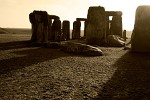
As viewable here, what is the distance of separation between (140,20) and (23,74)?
7.16 meters

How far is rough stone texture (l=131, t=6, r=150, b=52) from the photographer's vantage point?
38.1 feet

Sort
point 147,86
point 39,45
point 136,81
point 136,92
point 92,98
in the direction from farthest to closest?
1. point 39,45
2. point 136,81
3. point 147,86
4. point 136,92
5. point 92,98

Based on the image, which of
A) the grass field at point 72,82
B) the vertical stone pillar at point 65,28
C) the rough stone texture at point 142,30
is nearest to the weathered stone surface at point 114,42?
the rough stone texture at point 142,30

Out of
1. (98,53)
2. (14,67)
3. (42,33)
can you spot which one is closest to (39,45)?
(42,33)

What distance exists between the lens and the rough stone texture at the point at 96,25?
16.8 metres

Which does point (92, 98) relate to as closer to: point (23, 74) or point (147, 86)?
point (147, 86)

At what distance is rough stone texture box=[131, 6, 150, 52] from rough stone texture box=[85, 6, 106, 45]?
518 cm

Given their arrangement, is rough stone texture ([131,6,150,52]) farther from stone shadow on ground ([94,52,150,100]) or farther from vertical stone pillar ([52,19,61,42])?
vertical stone pillar ([52,19,61,42])

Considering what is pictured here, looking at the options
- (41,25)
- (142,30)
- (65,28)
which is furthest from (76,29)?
(142,30)

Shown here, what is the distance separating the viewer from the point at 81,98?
4.46m

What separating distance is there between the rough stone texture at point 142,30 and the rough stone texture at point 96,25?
5177 mm

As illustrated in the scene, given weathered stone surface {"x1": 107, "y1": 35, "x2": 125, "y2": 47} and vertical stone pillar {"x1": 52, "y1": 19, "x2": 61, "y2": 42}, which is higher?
vertical stone pillar {"x1": 52, "y1": 19, "x2": 61, "y2": 42}

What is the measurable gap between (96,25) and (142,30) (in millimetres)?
5515

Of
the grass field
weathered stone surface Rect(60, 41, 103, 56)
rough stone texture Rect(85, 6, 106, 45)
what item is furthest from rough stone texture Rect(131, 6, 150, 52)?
rough stone texture Rect(85, 6, 106, 45)
